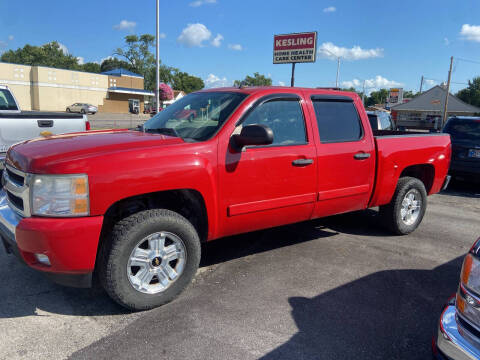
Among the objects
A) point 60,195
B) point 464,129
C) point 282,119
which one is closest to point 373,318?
point 282,119

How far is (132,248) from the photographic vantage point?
3.08 m

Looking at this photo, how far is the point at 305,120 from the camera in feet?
13.7

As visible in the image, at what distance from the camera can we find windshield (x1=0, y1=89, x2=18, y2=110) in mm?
7698

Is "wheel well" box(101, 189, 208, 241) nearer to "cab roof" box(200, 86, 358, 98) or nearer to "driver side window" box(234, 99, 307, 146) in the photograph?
"driver side window" box(234, 99, 307, 146)

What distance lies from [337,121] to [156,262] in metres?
2.60

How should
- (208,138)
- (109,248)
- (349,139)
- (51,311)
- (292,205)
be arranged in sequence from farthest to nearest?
(349,139) → (292,205) → (208,138) → (51,311) → (109,248)

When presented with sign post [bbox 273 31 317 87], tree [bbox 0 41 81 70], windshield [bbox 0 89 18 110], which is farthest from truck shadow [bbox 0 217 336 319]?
tree [bbox 0 41 81 70]

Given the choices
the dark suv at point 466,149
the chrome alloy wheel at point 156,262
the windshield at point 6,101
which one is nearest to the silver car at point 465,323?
the chrome alloy wheel at point 156,262

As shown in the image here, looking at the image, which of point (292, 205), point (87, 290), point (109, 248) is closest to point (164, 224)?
point (109, 248)

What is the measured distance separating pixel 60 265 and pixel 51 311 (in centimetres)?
67

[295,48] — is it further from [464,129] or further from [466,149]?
[466,149]

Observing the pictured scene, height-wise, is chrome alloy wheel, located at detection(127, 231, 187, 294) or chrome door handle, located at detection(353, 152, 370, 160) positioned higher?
chrome door handle, located at detection(353, 152, 370, 160)

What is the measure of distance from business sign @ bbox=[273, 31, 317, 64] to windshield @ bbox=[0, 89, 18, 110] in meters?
23.0

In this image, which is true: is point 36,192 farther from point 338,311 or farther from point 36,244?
point 338,311
